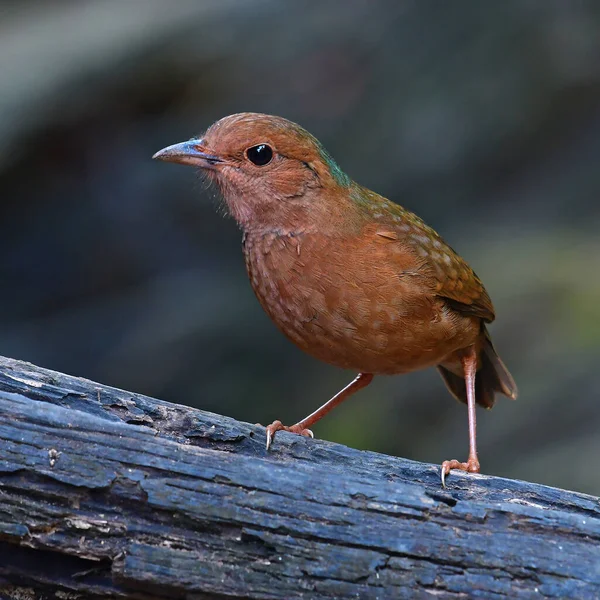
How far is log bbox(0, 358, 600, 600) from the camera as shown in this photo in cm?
296

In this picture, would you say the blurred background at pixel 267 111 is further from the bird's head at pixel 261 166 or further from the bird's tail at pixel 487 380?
the bird's head at pixel 261 166

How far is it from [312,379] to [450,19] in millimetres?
3670

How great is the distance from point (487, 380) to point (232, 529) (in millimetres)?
3060

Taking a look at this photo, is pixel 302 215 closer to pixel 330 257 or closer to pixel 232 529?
pixel 330 257

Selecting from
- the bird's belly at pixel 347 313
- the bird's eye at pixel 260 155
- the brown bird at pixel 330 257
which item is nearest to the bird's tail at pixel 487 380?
the brown bird at pixel 330 257

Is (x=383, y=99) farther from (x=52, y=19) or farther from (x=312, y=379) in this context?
(x=52, y=19)

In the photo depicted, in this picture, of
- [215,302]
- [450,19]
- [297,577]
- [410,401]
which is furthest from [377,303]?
[450,19]

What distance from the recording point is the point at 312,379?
764 centimetres

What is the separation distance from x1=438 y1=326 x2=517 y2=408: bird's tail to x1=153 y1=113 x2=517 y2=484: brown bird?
702mm

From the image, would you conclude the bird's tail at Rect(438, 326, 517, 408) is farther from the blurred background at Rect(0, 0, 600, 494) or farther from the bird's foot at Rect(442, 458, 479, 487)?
the blurred background at Rect(0, 0, 600, 494)

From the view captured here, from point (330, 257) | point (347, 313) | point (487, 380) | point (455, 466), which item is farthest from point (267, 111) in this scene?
point (455, 466)

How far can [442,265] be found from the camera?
4.70m

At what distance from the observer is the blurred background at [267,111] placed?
7551 millimetres

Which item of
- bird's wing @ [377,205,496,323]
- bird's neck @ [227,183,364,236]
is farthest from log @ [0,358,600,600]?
bird's wing @ [377,205,496,323]
